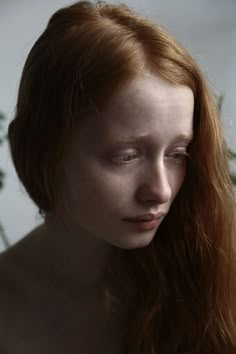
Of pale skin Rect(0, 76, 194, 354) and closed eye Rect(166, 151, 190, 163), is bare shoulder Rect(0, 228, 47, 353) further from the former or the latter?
closed eye Rect(166, 151, 190, 163)

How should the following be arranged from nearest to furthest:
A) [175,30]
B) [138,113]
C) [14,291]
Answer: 1. [138,113]
2. [14,291]
3. [175,30]

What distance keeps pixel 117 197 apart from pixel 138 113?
13cm

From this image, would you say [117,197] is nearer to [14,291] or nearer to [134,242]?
[134,242]

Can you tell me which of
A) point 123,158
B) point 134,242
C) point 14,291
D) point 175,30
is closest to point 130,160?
point 123,158

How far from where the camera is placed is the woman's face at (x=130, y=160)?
0.76 meters

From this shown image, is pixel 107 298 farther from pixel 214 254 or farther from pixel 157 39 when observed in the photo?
pixel 157 39

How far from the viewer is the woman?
0.77m

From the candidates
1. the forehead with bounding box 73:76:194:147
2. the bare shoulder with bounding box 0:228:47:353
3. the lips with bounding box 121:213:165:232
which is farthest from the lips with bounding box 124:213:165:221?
the bare shoulder with bounding box 0:228:47:353

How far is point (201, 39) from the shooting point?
163 cm

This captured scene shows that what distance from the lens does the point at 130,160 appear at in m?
0.79

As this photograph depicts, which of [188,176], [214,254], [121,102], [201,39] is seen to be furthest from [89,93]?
[201,39]

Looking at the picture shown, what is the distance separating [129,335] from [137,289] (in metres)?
0.09

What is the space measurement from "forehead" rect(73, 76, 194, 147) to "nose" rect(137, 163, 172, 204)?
5 centimetres

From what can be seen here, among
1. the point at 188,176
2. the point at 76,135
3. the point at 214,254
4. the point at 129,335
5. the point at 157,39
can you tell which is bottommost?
the point at 129,335
